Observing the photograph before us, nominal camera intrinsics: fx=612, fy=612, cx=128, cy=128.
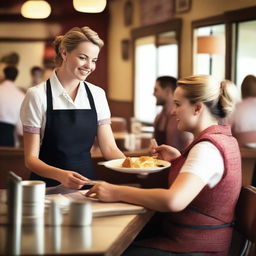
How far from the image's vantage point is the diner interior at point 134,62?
2.14 metres

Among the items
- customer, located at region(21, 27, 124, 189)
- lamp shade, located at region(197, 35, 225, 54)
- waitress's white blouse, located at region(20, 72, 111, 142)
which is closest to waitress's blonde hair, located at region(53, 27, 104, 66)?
customer, located at region(21, 27, 124, 189)

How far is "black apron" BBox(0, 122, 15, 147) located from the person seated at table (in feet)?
16.4

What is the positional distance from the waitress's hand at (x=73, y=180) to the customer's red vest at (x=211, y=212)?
0.38 metres

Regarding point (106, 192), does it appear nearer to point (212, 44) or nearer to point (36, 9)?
point (212, 44)

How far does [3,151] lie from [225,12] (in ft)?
11.0

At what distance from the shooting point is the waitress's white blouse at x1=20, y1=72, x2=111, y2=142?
9.69 feet

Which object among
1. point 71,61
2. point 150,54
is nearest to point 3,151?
point 71,61

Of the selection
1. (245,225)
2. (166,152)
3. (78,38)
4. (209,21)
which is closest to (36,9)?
(209,21)

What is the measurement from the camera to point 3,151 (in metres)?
5.11

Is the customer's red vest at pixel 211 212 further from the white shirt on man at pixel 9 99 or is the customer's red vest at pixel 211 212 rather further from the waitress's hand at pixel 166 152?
the white shirt on man at pixel 9 99

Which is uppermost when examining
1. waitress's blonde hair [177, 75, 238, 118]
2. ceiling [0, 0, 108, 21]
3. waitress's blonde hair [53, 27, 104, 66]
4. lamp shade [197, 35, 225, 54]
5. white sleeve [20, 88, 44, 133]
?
ceiling [0, 0, 108, 21]

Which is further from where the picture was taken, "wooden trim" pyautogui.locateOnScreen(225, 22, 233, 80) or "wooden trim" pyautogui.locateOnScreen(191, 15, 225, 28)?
"wooden trim" pyautogui.locateOnScreen(191, 15, 225, 28)

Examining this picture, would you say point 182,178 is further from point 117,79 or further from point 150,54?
point 117,79

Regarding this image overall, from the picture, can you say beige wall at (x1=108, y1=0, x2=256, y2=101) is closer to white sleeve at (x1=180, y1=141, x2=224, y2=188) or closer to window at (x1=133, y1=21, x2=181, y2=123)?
window at (x1=133, y1=21, x2=181, y2=123)
